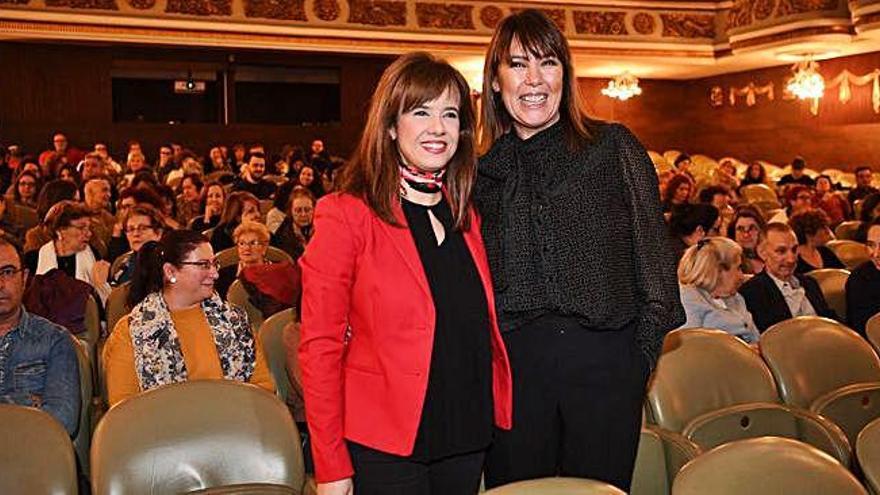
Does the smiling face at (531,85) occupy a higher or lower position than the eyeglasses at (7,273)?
higher

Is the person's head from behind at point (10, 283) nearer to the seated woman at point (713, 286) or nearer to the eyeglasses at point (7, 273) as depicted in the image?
the eyeglasses at point (7, 273)

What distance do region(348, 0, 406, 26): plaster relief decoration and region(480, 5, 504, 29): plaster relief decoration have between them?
1.22 metres

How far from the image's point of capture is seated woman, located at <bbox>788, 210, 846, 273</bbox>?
21.1ft

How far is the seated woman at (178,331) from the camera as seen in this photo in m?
3.46

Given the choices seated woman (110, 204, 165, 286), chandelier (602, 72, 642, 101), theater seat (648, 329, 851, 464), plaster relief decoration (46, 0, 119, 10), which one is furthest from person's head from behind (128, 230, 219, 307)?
chandelier (602, 72, 642, 101)

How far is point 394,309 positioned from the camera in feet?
6.57

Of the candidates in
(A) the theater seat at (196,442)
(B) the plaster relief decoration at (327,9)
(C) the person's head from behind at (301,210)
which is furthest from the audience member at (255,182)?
(A) the theater seat at (196,442)

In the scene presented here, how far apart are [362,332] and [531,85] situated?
0.65 m

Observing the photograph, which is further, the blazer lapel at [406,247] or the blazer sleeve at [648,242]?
the blazer sleeve at [648,242]

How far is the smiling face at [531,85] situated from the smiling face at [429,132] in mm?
204

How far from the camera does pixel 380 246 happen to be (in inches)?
79.4

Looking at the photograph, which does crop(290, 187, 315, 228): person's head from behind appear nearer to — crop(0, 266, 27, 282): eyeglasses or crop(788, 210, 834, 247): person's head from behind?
crop(788, 210, 834, 247): person's head from behind

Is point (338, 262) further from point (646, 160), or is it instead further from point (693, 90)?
point (693, 90)

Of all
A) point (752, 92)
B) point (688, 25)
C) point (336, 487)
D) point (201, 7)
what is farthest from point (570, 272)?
point (752, 92)
